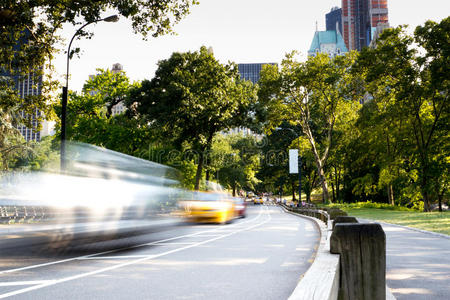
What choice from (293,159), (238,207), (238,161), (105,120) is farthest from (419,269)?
(238,161)

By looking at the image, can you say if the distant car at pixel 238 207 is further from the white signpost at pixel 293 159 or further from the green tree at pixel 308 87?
the white signpost at pixel 293 159

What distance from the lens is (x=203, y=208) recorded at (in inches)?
818

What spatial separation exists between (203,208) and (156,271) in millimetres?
13331

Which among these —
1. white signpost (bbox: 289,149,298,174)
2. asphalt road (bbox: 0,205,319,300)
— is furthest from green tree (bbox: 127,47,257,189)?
asphalt road (bbox: 0,205,319,300)

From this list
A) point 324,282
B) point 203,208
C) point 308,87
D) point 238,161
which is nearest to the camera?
point 324,282

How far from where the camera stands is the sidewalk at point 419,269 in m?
6.09

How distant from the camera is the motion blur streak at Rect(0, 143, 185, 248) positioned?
49.0 feet

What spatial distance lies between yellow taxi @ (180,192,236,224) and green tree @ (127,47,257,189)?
1097 cm

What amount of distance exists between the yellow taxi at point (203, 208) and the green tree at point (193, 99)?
11.0 meters

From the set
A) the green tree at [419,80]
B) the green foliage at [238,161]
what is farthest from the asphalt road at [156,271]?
the green foliage at [238,161]

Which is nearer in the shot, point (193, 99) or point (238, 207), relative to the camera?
point (238, 207)

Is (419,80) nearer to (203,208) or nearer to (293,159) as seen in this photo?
(293,159)

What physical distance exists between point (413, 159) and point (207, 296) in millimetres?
39631

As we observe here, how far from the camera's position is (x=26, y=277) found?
683cm
